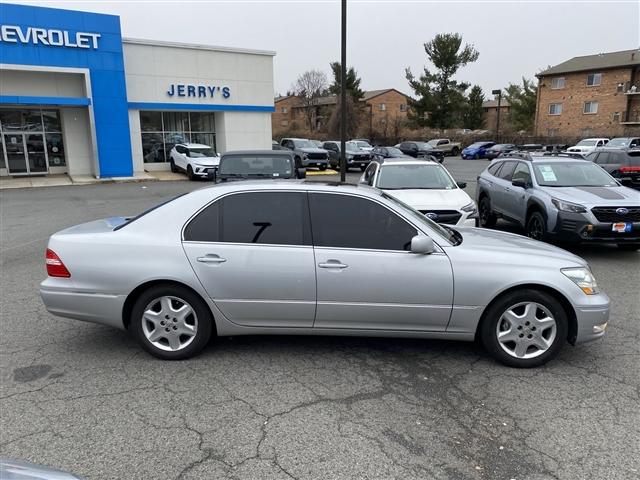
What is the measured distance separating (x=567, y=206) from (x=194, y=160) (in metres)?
18.7

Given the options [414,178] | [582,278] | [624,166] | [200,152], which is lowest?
[582,278]

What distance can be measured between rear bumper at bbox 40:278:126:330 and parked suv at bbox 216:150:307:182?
19.2 feet

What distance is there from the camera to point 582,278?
3.96m

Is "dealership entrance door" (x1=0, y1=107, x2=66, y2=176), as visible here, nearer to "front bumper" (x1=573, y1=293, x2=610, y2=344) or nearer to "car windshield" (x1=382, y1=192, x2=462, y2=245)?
"car windshield" (x1=382, y1=192, x2=462, y2=245)

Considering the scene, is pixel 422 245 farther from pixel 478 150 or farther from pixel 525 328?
pixel 478 150

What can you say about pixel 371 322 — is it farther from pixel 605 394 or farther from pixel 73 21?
pixel 73 21

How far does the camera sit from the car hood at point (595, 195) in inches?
299

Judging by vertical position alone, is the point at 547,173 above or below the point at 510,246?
above

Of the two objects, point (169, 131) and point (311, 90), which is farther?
point (311, 90)

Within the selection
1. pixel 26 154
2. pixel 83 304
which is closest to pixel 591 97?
pixel 26 154

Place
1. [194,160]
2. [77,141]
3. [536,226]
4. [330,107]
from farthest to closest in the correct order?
[330,107] → [77,141] → [194,160] → [536,226]

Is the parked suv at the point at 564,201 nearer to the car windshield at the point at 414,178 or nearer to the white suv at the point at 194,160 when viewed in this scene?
the car windshield at the point at 414,178

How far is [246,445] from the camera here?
2984mm

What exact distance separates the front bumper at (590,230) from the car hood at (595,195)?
282mm
